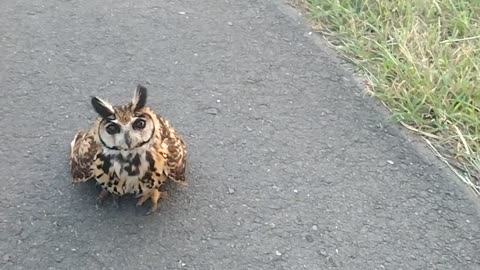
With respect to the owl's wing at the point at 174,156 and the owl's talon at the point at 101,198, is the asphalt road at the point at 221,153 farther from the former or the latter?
the owl's wing at the point at 174,156

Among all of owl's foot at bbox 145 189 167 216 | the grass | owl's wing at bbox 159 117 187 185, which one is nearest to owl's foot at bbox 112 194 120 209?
owl's foot at bbox 145 189 167 216

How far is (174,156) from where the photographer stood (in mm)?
3135

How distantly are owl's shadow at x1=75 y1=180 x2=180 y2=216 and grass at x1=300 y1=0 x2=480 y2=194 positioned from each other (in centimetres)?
117

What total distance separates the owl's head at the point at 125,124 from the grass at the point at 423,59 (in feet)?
4.23

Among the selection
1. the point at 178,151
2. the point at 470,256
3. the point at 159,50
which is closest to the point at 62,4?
the point at 159,50

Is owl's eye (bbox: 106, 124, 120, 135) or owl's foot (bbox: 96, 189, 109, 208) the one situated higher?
owl's eye (bbox: 106, 124, 120, 135)

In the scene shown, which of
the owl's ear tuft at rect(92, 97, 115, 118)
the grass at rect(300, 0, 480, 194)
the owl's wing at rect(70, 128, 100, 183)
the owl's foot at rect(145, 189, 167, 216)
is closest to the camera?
the owl's ear tuft at rect(92, 97, 115, 118)

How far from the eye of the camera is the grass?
142 inches

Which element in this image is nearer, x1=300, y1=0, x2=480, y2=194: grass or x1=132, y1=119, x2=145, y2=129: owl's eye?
x1=132, y1=119, x2=145, y2=129: owl's eye

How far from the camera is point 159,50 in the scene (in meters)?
4.12

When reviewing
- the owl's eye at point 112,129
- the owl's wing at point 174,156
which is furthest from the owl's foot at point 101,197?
the owl's eye at point 112,129

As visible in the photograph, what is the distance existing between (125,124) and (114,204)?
464 millimetres

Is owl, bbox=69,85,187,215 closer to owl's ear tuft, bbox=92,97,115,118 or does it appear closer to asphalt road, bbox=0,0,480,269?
owl's ear tuft, bbox=92,97,115,118

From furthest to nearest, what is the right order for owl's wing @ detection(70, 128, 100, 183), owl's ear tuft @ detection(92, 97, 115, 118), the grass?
the grass, owl's wing @ detection(70, 128, 100, 183), owl's ear tuft @ detection(92, 97, 115, 118)
